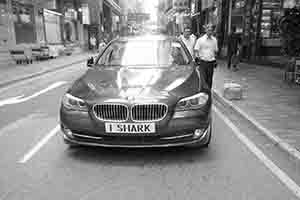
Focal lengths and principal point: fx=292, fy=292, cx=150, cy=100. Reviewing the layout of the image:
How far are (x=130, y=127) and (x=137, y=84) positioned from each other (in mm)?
743

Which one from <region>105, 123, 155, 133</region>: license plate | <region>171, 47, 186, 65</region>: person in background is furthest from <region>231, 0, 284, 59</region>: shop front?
<region>105, 123, 155, 133</region>: license plate

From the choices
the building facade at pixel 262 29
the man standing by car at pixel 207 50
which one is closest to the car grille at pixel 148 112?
the man standing by car at pixel 207 50

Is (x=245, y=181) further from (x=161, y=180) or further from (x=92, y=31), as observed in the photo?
(x=92, y=31)

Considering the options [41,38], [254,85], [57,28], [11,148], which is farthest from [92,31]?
[11,148]

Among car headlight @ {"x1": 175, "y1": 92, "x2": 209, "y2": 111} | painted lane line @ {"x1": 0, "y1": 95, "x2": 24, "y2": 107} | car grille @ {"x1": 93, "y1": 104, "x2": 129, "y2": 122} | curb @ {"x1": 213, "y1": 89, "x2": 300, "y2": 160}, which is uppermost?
car headlight @ {"x1": 175, "y1": 92, "x2": 209, "y2": 111}

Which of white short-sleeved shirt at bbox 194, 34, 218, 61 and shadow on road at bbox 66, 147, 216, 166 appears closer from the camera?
shadow on road at bbox 66, 147, 216, 166

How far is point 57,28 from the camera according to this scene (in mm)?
25422

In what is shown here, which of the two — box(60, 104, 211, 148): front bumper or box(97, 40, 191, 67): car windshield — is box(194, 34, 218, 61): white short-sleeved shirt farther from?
box(60, 104, 211, 148): front bumper

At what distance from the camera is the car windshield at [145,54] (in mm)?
5168

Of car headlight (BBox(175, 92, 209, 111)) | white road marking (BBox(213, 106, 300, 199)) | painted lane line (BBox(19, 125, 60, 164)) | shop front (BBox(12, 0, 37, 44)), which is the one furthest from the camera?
shop front (BBox(12, 0, 37, 44))

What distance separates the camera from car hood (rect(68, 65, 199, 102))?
376 cm

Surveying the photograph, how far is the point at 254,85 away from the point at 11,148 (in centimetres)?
724

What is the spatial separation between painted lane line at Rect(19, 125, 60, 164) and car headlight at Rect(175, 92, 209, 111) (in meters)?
2.17

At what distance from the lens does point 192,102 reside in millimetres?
3771
